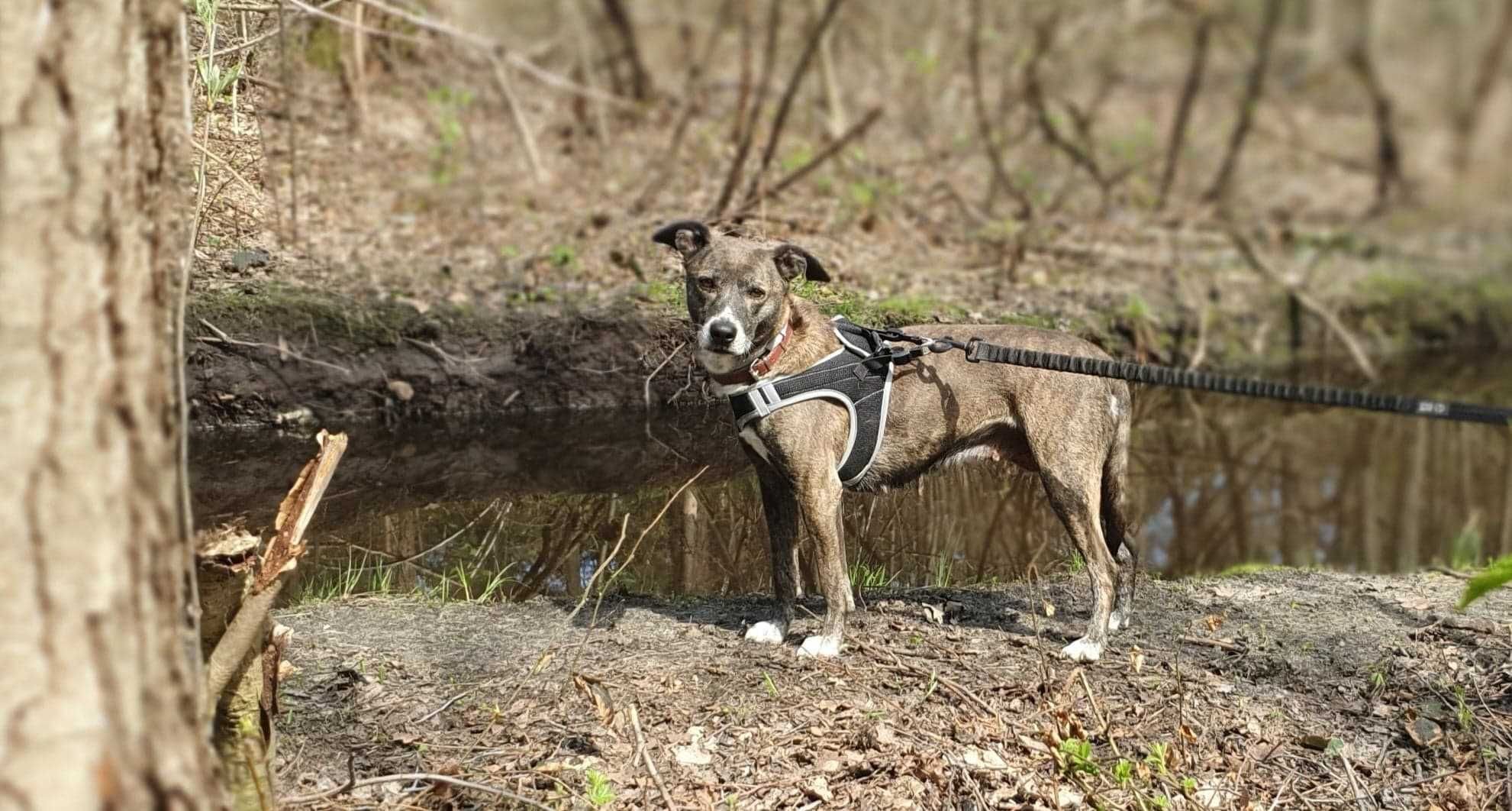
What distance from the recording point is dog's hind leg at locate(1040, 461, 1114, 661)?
5570 millimetres

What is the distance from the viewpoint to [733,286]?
5305mm

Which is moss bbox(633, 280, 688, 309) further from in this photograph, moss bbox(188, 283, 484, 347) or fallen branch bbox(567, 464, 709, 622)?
moss bbox(188, 283, 484, 347)

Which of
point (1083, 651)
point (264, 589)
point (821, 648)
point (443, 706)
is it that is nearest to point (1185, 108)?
point (1083, 651)

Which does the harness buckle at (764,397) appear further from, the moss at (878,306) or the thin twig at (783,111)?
the thin twig at (783,111)

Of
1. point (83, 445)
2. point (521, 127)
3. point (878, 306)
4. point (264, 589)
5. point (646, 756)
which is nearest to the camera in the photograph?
point (83, 445)

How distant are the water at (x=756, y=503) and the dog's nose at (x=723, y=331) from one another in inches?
76.3

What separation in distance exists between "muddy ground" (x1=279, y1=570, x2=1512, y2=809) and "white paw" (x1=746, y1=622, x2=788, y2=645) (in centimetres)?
10

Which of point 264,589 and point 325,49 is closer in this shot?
point 264,589

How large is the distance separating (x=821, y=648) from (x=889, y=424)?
3.51ft

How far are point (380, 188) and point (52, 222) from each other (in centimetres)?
1086

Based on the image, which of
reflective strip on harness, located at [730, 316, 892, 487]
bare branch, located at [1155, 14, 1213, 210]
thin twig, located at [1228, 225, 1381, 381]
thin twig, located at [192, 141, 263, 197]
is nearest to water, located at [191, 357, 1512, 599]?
thin twig, located at [1228, 225, 1381, 381]

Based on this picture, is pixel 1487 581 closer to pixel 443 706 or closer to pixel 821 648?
pixel 821 648

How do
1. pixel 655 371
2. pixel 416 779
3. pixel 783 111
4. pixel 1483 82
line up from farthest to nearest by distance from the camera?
pixel 1483 82, pixel 783 111, pixel 655 371, pixel 416 779

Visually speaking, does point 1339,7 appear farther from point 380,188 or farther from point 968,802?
point 968,802
